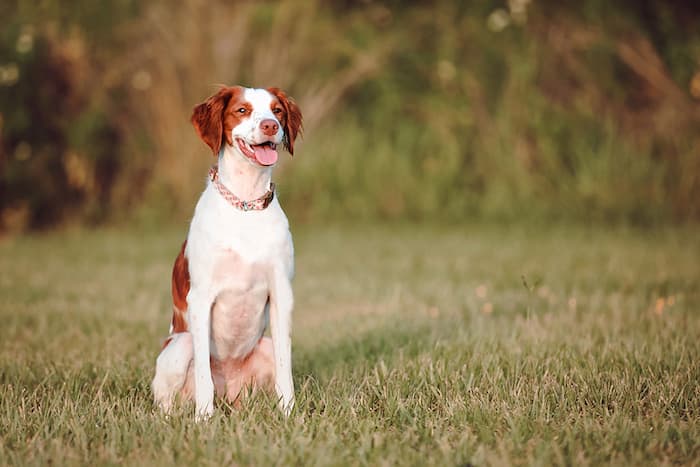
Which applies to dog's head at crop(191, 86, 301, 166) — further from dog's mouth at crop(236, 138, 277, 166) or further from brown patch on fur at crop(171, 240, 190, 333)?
brown patch on fur at crop(171, 240, 190, 333)

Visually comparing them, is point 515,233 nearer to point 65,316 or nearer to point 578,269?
point 578,269

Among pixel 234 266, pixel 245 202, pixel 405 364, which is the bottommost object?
pixel 405 364

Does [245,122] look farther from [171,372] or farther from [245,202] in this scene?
[171,372]

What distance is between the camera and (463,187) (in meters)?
10.2

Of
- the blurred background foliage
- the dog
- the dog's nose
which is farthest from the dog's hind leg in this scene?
the blurred background foliage

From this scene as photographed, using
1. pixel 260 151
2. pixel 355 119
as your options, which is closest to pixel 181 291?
pixel 260 151

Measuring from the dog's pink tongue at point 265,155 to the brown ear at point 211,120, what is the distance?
187 mm

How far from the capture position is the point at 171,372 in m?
3.43

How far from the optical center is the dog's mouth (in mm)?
3410

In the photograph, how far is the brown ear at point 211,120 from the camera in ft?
11.6

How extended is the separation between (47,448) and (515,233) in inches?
270

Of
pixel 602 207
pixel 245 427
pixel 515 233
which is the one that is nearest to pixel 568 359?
pixel 245 427

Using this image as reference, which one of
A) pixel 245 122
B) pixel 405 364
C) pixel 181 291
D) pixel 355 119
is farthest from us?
pixel 355 119

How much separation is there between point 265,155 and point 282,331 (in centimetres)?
71
